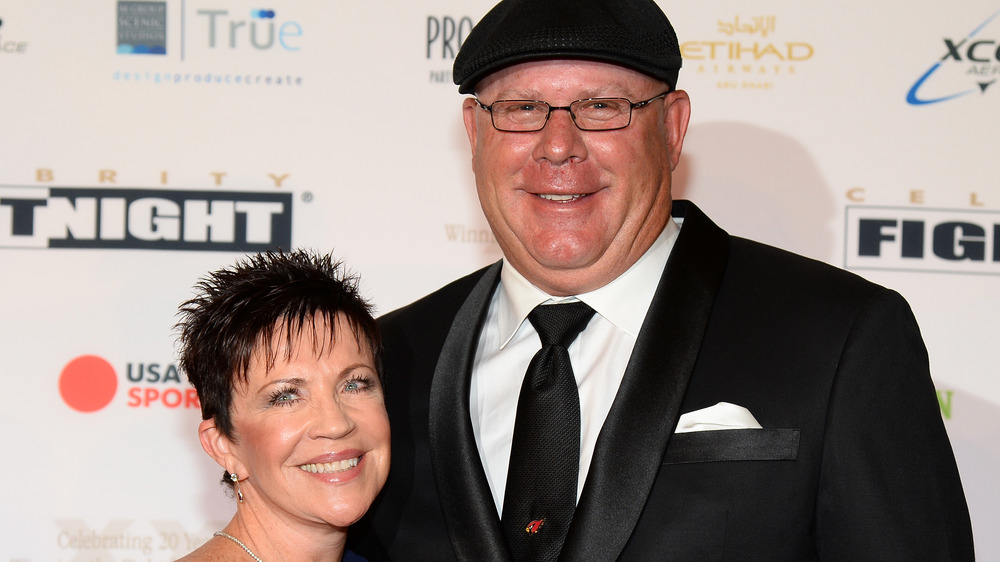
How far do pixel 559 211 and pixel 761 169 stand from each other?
3.71 feet

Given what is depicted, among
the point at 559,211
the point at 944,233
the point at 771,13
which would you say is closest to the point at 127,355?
the point at 559,211

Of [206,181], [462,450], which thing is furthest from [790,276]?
[206,181]

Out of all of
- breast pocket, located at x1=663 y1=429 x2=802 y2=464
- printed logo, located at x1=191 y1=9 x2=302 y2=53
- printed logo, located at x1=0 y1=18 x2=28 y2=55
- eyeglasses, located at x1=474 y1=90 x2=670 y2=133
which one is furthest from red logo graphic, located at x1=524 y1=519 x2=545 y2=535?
printed logo, located at x1=0 y1=18 x2=28 y2=55

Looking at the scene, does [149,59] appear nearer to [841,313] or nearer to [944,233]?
[841,313]

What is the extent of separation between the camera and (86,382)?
2.68 m

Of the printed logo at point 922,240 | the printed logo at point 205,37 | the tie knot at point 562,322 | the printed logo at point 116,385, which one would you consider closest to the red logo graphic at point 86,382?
the printed logo at point 116,385

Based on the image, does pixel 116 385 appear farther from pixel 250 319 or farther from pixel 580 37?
pixel 580 37

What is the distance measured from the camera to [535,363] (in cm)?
171

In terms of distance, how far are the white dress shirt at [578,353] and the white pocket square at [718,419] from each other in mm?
150

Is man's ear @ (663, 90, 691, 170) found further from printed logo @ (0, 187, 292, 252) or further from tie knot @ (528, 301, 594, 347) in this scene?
printed logo @ (0, 187, 292, 252)

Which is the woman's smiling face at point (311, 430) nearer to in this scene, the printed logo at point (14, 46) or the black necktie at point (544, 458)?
the black necktie at point (544, 458)

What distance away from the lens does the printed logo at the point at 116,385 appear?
2678mm

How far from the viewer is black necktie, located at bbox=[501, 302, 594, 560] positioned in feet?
5.25

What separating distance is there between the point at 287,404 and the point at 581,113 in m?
0.71
